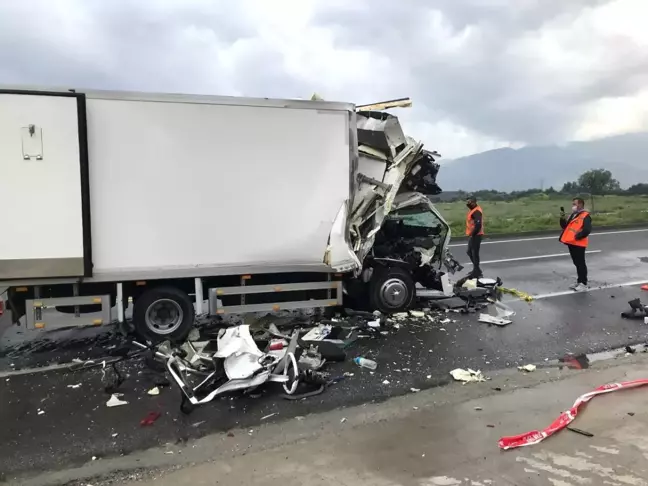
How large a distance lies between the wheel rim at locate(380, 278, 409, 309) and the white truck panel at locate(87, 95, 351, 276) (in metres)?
1.35

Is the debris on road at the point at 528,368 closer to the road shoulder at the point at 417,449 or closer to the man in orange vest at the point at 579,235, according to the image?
the road shoulder at the point at 417,449

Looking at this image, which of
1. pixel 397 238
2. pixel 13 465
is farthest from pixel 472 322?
pixel 13 465

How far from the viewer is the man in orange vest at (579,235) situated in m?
9.81

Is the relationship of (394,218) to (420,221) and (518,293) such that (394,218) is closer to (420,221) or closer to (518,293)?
(420,221)

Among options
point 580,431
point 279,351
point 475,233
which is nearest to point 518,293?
point 475,233

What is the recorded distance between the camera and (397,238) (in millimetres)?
8508

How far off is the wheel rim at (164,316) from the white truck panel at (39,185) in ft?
3.70

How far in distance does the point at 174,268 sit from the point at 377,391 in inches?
119

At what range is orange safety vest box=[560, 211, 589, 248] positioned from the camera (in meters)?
9.85

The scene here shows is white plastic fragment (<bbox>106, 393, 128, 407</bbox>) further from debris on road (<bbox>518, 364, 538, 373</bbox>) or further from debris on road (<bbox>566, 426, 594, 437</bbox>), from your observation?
debris on road (<bbox>518, 364, 538, 373</bbox>)

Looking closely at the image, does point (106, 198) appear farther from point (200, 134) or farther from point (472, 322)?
point (472, 322)

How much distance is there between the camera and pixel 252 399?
502cm

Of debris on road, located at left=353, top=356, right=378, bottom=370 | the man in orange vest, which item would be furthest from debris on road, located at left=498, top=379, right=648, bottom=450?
the man in orange vest

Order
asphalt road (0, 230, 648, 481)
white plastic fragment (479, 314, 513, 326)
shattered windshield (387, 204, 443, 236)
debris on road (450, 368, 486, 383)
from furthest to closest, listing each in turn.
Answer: shattered windshield (387, 204, 443, 236) < white plastic fragment (479, 314, 513, 326) < debris on road (450, 368, 486, 383) < asphalt road (0, 230, 648, 481)
